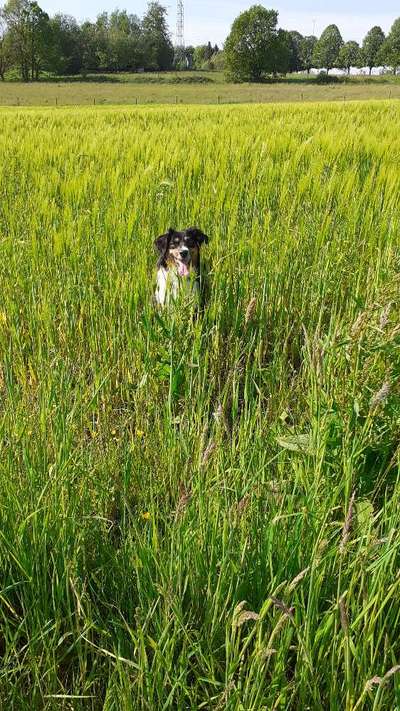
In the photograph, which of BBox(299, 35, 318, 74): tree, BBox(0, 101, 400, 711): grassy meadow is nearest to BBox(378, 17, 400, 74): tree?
BBox(299, 35, 318, 74): tree

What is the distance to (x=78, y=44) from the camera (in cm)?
7888

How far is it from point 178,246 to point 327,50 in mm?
111800

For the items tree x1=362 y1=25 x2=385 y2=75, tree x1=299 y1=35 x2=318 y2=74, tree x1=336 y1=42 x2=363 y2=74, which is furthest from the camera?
tree x1=299 y1=35 x2=318 y2=74

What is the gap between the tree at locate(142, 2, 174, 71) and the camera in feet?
284

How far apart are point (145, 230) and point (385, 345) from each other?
2.02m

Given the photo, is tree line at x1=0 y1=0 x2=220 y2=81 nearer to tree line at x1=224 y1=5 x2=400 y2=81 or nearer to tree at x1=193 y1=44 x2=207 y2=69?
tree at x1=193 y1=44 x2=207 y2=69

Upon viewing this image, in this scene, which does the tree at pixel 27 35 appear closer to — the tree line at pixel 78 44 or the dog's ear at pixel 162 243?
Result: the tree line at pixel 78 44

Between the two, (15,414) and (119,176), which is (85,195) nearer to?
(119,176)

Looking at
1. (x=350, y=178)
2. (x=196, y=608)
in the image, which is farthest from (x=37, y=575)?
(x=350, y=178)

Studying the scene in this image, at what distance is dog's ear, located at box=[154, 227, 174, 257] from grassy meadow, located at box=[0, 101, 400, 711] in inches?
2.7

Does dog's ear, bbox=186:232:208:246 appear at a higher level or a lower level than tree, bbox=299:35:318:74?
lower

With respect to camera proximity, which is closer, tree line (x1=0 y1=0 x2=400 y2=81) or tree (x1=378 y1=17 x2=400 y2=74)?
tree line (x1=0 y1=0 x2=400 y2=81)

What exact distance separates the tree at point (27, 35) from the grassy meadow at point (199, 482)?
237ft

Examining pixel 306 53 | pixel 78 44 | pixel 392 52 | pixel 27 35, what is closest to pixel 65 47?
pixel 78 44
